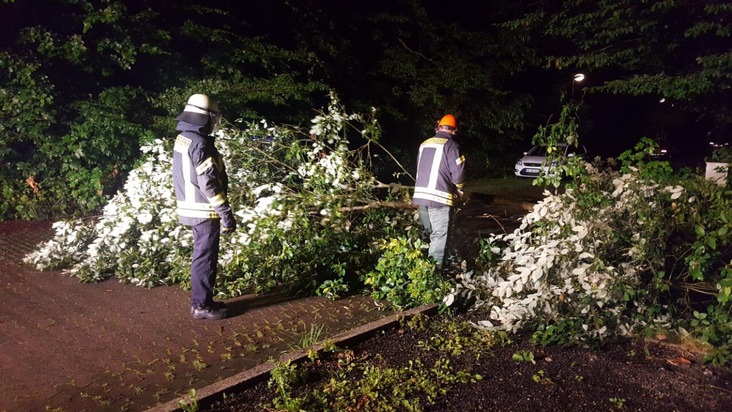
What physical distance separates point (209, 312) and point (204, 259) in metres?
0.49

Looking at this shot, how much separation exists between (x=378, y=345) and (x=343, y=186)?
7.65 ft

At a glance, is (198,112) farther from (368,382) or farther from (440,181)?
(368,382)

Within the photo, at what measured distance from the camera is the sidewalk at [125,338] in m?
3.69

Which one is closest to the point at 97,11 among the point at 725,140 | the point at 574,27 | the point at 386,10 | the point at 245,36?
the point at 245,36

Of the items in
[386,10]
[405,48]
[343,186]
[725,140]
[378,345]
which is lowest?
[378,345]

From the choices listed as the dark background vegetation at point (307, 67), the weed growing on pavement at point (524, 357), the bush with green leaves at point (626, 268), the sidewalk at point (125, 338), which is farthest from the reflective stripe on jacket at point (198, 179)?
the dark background vegetation at point (307, 67)

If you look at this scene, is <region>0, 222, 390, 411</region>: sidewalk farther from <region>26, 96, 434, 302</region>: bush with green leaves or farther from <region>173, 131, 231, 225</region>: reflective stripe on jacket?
<region>173, 131, 231, 225</region>: reflective stripe on jacket

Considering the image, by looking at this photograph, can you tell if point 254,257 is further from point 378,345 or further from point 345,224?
point 378,345

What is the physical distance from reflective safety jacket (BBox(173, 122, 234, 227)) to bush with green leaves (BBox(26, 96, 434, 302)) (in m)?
0.82

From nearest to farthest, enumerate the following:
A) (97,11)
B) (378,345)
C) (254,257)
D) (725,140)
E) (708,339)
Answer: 1. (708,339)
2. (378,345)
3. (254,257)
4. (97,11)
5. (725,140)

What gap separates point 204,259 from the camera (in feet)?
15.9

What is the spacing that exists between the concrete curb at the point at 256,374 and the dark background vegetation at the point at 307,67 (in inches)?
220

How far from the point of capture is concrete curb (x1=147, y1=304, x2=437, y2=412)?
11.1 ft

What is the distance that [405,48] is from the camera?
1538cm
